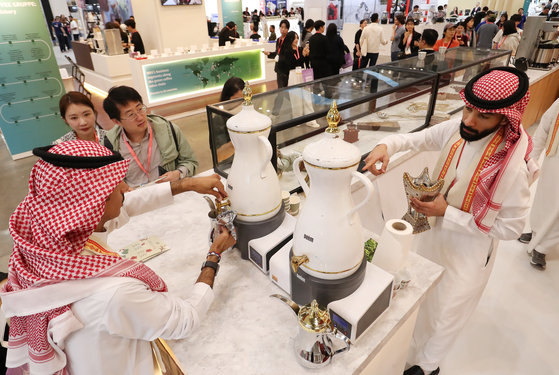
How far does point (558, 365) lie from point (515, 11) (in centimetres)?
2050

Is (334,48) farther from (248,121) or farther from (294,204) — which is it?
(248,121)

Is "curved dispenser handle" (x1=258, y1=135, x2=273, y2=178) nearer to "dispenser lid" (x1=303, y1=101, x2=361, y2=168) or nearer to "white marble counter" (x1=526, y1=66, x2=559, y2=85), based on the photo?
"dispenser lid" (x1=303, y1=101, x2=361, y2=168)

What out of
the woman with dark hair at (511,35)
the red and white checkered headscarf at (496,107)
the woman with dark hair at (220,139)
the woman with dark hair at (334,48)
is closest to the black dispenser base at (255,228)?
the woman with dark hair at (220,139)

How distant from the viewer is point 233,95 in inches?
122

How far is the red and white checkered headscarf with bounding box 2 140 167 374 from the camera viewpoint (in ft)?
3.07

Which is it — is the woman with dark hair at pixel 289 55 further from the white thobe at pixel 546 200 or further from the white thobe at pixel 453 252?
the white thobe at pixel 453 252

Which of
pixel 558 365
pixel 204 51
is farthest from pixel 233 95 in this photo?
pixel 204 51

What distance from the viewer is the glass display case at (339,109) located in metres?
2.17

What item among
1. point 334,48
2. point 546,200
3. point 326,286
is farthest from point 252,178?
point 334,48

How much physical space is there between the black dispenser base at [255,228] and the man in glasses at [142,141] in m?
0.98

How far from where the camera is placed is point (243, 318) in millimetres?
1273

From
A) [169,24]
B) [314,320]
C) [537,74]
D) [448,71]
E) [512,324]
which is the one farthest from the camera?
[169,24]

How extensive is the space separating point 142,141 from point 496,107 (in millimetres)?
2089

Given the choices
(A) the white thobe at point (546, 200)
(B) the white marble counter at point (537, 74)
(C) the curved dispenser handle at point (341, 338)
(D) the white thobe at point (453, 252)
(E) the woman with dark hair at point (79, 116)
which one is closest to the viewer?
(C) the curved dispenser handle at point (341, 338)
